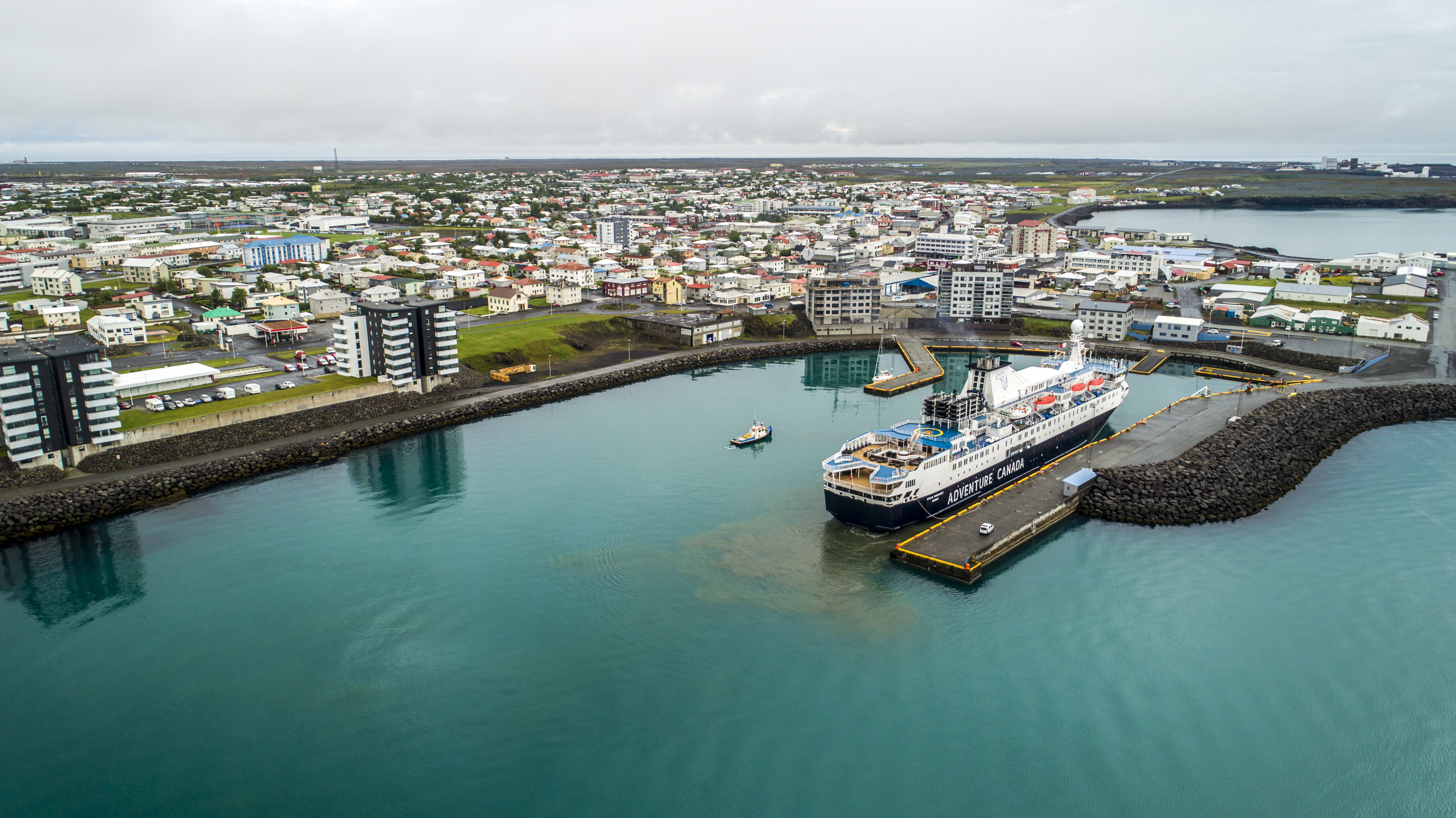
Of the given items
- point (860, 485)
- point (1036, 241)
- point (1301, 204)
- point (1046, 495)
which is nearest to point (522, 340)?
point (860, 485)

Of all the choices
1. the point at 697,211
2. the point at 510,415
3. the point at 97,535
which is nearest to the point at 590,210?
the point at 697,211

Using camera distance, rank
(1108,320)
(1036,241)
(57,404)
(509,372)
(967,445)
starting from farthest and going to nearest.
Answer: (1036,241) → (1108,320) → (509,372) → (57,404) → (967,445)

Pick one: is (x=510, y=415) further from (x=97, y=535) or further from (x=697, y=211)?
(x=697, y=211)

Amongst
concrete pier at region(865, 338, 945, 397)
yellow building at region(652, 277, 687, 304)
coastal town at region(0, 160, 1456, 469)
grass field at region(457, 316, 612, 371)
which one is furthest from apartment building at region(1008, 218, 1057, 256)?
grass field at region(457, 316, 612, 371)

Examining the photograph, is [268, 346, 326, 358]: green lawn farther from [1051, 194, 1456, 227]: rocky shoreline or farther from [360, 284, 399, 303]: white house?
[1051, 194, 1456, 227]: rocky shoreline

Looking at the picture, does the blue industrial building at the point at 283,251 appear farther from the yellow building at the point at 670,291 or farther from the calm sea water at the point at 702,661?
the calm sea water at the point at 702,661

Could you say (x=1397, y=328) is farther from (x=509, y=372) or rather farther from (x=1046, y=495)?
(x=509, y=372)
